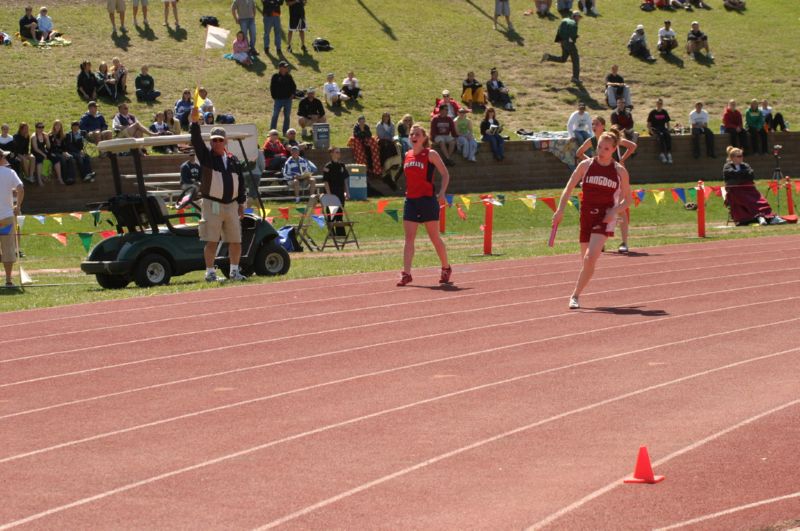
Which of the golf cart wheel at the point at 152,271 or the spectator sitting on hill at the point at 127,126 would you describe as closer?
the golf cart wheel at the point at 152,271

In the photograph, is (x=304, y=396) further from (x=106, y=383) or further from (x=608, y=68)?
(x=608, y=68)

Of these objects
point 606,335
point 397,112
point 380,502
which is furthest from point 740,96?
point 380,502

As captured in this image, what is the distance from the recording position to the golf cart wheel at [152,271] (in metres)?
17.3

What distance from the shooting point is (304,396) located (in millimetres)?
9641

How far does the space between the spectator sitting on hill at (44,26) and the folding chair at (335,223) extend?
1455cm

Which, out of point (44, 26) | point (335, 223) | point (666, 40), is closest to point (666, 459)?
point (335, 223)

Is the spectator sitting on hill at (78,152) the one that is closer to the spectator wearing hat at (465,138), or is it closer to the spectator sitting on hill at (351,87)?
the spectator wearing hat at (465,138)

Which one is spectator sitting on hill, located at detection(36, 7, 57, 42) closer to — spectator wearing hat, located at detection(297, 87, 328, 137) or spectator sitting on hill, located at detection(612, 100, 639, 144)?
spectator wearing hat, located at detection(297, 87, 328, 137)

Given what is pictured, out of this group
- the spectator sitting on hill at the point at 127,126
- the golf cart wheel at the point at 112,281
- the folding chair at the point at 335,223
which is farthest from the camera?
the spectator sitting on hill at the point at 127,126

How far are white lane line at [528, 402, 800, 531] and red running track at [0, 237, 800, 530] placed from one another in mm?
18

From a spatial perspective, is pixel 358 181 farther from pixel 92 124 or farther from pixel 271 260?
pixel 271 260

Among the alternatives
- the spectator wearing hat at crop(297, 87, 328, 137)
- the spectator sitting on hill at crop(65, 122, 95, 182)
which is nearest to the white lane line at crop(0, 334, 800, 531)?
the spectator sitting on hill at crop(65, 122, 95, 182)

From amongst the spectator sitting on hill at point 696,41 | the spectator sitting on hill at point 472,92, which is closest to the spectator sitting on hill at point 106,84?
the spectator sitting on hill at point 472,92

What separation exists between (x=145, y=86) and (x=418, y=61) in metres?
10.4
